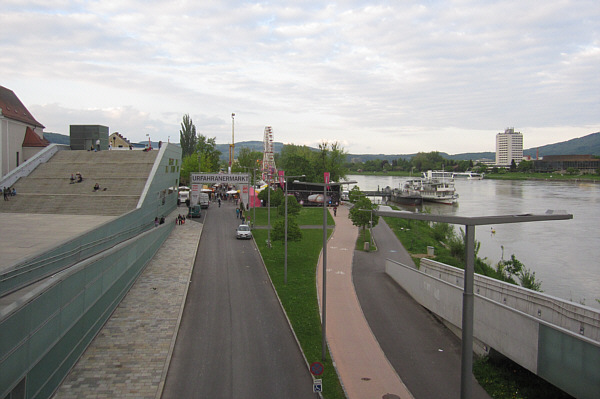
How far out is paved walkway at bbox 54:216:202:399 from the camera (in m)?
12.6

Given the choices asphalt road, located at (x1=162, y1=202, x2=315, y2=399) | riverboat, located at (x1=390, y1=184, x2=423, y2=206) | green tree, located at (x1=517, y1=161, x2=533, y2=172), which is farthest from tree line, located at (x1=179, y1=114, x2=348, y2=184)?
green tree, located at (x1=517, y1=161, x2=533, y2=172)

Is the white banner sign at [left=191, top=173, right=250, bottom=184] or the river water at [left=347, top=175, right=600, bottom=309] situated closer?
the river water at [left=347, top=175, right=600, bottom=309]

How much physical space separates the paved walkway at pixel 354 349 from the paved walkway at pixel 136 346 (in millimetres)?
5647

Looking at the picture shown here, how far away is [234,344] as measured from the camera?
16.1 meters

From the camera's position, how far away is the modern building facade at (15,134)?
4228 centimetres

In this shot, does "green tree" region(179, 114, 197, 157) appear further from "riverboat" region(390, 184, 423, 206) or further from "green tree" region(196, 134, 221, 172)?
"riverboat" region(390, 184, 423, 206)

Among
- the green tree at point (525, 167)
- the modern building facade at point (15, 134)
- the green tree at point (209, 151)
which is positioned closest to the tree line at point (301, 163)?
the green tree at point (209, 151)

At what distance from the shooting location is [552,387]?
12.9 m

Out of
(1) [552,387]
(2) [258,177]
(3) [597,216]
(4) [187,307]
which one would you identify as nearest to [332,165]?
(2) [258,177]

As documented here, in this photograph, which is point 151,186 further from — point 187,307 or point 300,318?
point 300,318

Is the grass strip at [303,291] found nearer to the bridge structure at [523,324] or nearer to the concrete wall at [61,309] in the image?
the bridge structure at [523,324]

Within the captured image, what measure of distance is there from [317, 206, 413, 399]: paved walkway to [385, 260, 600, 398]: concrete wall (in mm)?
3451

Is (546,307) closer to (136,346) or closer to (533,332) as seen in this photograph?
(533,332)

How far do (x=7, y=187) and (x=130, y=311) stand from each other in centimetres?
2359
